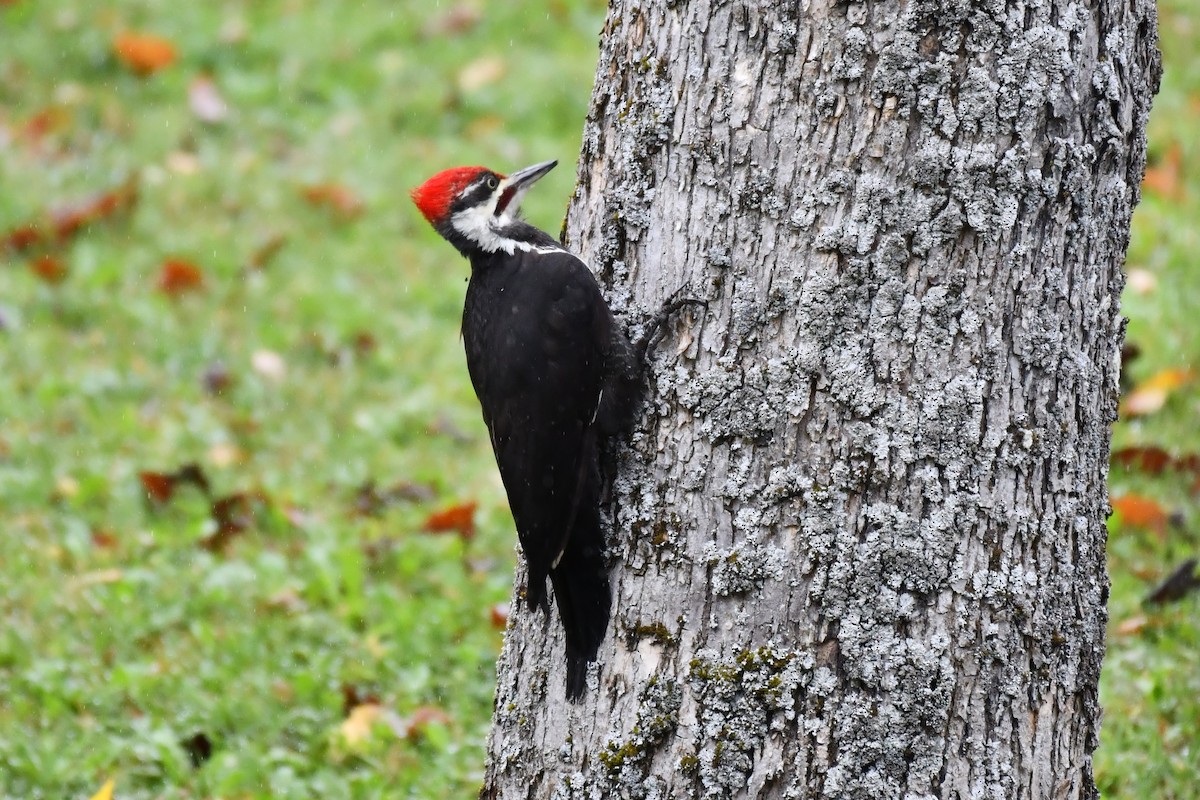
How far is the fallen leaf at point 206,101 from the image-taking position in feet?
25.7

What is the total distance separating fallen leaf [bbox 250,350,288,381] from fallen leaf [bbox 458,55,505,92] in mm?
2767

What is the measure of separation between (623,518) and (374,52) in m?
6.44

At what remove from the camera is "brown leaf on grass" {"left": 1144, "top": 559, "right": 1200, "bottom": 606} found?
402 centimetres

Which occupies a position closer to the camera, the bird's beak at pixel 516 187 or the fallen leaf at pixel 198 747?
the bird's beak at pixel 516 187

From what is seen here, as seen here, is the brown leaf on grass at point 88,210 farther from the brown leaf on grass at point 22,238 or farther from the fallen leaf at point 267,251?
the fallen leaf at point 267,251

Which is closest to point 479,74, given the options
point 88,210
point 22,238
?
point 88,210

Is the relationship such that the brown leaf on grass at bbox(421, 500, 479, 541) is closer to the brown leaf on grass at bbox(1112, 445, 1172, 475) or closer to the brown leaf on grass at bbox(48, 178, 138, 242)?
the brown leaf on grass at bbox(1112, 445, 1172, 475)

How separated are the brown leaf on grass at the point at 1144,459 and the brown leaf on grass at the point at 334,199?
4.16 metres

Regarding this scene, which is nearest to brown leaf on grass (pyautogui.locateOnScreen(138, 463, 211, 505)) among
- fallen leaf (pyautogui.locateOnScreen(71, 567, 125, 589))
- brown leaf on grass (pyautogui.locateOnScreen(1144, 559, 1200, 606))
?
fallen leaf (pyautogui.locateOnScreen(71, 567, 125, 589))

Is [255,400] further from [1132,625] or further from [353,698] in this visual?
[1132,625]

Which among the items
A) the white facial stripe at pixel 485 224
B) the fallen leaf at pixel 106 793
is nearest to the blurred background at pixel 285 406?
the fallen leaf at pixel 106 793

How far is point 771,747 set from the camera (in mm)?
2393

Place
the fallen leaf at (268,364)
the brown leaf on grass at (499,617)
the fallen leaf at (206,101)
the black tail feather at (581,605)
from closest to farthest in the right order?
the black tail feather at (581,605), the brown leaf on grass at (499,617), the fallen leaf at (268,364), the fallen leaf at (206,101)

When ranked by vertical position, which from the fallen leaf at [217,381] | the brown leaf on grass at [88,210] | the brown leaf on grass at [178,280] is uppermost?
the brown leaf on grass at [88,210]
